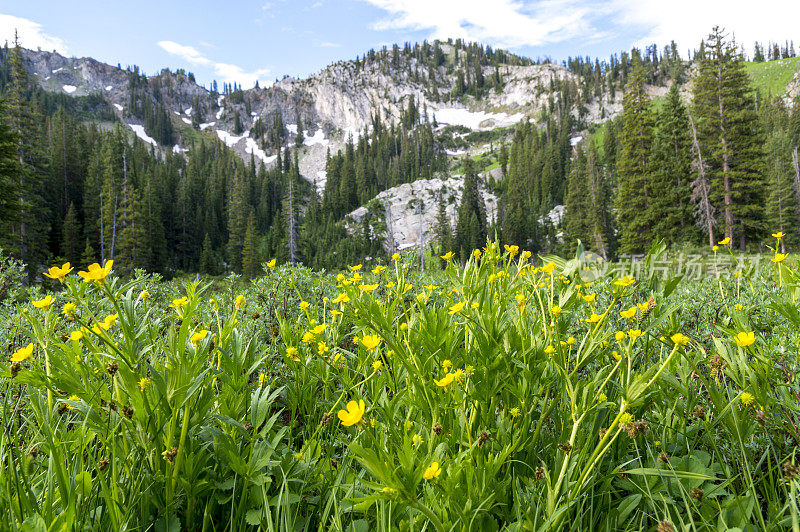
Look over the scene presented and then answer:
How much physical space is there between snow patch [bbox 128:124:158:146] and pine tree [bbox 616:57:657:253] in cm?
13536

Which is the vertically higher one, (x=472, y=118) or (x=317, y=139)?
(x=472, y=118)

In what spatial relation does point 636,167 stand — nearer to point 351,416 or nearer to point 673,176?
point 673,176

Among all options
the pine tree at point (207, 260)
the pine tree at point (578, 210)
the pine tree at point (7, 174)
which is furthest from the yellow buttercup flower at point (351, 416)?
the pine tree at point (207, 260)

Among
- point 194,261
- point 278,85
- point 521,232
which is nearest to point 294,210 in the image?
point 194,261

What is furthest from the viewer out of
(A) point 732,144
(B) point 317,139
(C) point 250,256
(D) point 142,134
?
(B) point 317,139

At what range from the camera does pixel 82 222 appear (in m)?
52.4

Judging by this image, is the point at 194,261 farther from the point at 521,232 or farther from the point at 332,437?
the point at 332,437

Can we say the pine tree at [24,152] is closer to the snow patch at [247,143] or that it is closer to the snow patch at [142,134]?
the snow patch at [247,143]

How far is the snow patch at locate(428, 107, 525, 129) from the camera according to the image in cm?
13225

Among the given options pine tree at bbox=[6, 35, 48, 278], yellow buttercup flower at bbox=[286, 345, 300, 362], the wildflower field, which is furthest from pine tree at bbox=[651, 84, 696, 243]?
pine tree at bbox=[6, 35, 48, 278]

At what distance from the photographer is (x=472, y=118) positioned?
13738cm

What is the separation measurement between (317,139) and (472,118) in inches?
2287

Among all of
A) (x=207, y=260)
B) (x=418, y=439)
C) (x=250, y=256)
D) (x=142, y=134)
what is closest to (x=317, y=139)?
(x=142, y=134)

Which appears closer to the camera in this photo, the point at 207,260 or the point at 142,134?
the point at 207,260
